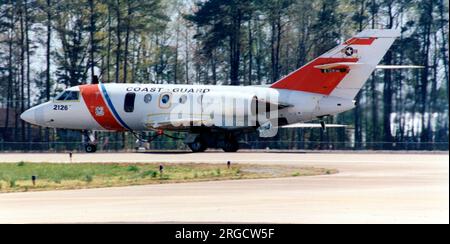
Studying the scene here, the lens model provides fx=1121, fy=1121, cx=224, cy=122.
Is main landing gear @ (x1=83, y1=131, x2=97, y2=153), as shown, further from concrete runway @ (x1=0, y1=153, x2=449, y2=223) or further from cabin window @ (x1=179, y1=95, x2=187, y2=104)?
concrete runway @ (x1=0, y1=153, x2=449, y2=223)

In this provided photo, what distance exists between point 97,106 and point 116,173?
17917mm

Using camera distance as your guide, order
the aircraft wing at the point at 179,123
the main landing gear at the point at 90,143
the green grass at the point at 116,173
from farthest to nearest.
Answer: the main landing gear at the point at 90,143, the aircraft wing at the point at 179,123, the green grass at the point at 116,173

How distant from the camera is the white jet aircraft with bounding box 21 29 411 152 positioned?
56.8 meters

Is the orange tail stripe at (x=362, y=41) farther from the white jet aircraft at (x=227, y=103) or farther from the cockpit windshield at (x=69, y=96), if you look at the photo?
the cockpit windshield at (x=69, y=96)

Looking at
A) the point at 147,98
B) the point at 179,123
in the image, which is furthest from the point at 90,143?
the point at 179,123

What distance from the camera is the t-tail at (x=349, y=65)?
5644 centimetres

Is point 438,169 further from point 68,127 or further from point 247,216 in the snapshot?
point 68,127

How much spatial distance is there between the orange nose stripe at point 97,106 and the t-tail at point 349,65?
10387 millimetres

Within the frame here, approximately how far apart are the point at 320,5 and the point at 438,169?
41430mm

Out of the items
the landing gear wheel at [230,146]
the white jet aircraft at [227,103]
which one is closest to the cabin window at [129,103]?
the white jet aircraft at [227,103]

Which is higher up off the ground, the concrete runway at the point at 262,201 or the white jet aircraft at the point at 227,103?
the white jet aircraft at the point at 227,103

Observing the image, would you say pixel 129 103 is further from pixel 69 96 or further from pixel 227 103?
pixel 227 103

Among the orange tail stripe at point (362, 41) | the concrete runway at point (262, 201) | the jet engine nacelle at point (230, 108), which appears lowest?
the concrete runway at point (262, 201)
